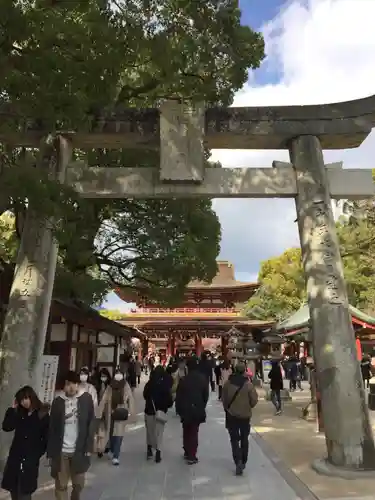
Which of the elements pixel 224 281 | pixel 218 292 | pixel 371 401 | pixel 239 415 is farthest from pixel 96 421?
pixel 224 281

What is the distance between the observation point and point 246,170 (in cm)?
775

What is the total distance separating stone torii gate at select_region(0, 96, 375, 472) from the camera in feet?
23.3

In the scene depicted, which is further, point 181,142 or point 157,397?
point 181,142

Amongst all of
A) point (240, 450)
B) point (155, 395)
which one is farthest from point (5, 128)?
point (240, 450)

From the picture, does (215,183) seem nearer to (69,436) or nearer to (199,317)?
(69,436)

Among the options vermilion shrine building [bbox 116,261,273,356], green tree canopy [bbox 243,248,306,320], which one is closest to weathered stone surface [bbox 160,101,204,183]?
vermilion shrine building [bbox 116,261,273,356]

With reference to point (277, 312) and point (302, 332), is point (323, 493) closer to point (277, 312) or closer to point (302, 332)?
point (302, 332)

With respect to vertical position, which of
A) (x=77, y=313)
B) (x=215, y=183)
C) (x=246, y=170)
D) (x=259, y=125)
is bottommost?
(x=77, y=313)

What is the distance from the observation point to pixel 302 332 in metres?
16.4

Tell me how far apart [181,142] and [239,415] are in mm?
4419

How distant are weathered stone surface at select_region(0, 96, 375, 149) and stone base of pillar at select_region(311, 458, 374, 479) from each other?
5.19 meters

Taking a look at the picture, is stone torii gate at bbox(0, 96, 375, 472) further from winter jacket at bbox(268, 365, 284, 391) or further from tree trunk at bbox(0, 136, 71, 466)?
winter jacket at bbox(268, 365, 284, 391)

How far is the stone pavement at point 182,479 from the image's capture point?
528 cm

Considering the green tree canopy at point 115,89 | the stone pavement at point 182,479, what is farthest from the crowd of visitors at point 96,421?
the green tree canopy at point 115,89
